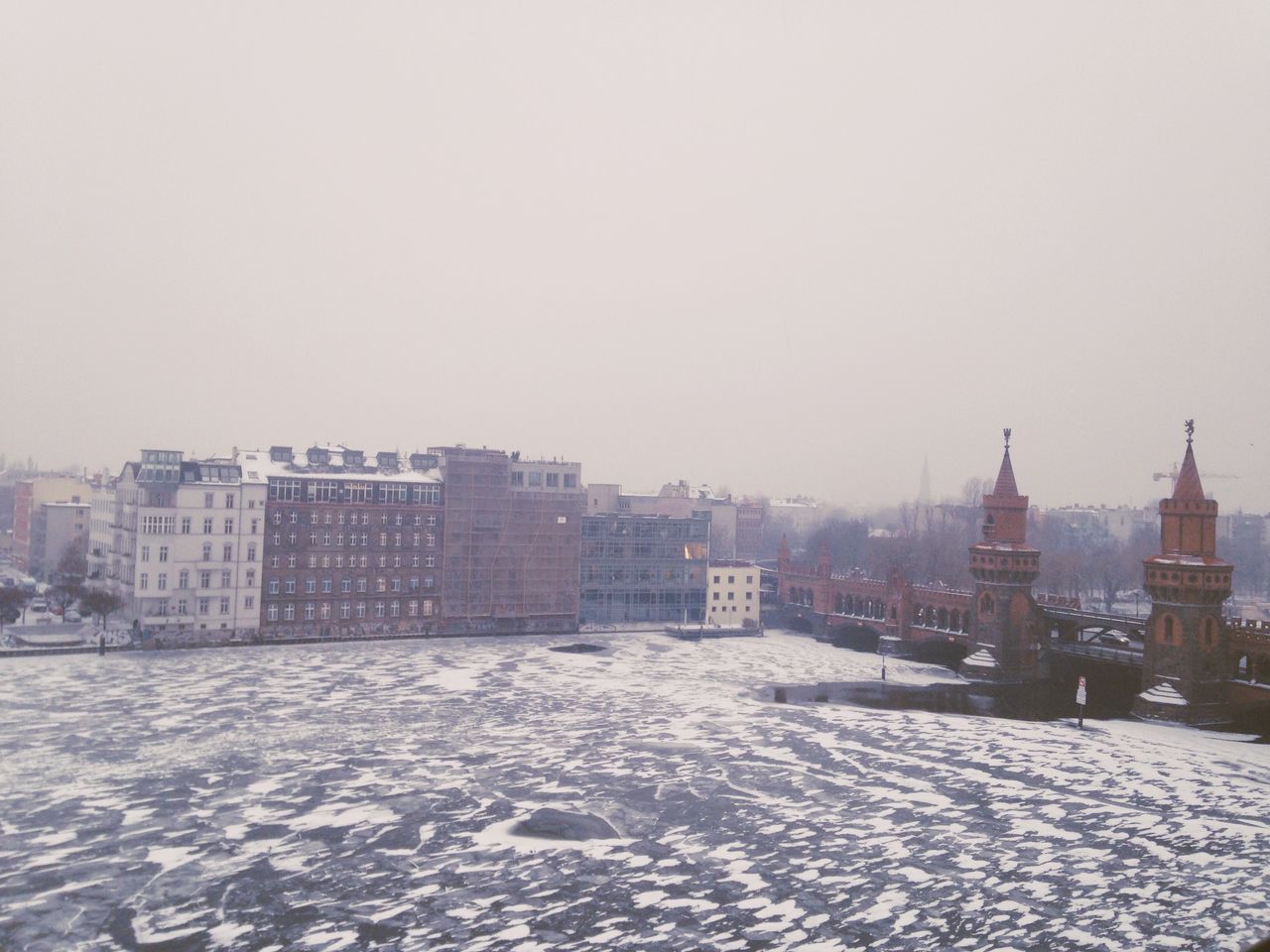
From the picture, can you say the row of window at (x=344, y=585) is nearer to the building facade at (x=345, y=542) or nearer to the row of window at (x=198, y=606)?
the building facade at (x=345, y=542)

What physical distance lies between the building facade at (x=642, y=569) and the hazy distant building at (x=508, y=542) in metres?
2.35

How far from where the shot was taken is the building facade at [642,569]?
298ft

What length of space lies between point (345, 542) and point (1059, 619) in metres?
54.5

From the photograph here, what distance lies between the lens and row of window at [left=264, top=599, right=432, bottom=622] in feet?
249

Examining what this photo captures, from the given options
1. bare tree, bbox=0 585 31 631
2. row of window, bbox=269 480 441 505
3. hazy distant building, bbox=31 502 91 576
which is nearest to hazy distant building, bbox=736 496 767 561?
row of window, bbox=269 480 441 505

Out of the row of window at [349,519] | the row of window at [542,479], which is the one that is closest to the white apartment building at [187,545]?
the row of window at [349,519]

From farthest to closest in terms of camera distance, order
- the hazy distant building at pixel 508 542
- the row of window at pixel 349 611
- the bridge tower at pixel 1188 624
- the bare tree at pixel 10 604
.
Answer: the hazy distant building at pixel 508 542 → the row of window at pixel 349 611 → the bare tree at pixel 10 604 → the bridge tower at pixel 1188 624

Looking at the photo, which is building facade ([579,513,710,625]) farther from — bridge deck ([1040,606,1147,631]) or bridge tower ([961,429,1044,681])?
bridge deck ([1040,606,1147,631])

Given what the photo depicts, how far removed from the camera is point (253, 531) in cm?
7525

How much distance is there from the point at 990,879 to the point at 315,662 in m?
48.2

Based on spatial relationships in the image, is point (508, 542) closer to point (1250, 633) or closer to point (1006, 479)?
point (1006, 479)

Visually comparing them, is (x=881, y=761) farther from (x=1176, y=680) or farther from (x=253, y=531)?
(x=253, y=531)

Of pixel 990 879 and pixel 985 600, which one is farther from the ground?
pixel 985 600

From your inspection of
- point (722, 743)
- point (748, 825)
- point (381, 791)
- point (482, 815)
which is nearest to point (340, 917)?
point (482, 815)
